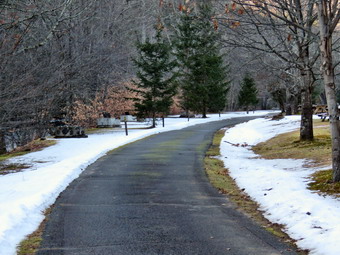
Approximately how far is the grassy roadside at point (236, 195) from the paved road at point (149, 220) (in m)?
0.19

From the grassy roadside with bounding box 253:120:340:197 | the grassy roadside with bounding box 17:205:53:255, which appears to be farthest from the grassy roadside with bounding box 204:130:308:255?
the grassy roadside with bounding box 17:205:53:255

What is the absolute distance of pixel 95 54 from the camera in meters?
32.5

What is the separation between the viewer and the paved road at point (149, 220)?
5.39 meters

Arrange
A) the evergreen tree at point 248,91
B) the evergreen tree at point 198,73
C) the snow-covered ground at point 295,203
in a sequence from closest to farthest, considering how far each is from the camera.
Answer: the snow-covered ground at point 295,203 → the evergreen tree at point 198,73 → the evergreen tree at point 248,91

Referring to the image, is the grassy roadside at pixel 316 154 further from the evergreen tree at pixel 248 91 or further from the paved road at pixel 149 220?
the evergreen tree at pixel 248 91

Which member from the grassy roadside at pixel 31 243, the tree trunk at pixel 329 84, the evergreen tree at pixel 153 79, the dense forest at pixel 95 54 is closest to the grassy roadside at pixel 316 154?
the tree trunk at pixel 329 84

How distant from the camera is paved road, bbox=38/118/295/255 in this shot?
5.39 meters

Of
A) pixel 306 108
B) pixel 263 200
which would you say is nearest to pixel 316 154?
pixel 306 108

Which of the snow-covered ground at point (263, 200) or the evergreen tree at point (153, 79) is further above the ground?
the evergreen tree at point (153, 79)

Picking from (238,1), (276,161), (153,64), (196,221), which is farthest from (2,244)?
(153,64)

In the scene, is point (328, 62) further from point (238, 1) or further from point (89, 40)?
point (89, 40)

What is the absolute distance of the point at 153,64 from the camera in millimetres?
38500

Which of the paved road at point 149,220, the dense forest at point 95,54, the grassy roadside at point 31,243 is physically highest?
the dense forest at point 95,54

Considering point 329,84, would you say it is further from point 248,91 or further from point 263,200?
point 248,91
